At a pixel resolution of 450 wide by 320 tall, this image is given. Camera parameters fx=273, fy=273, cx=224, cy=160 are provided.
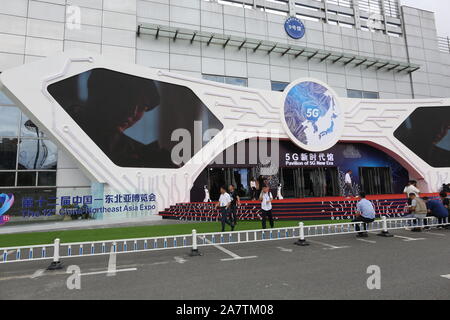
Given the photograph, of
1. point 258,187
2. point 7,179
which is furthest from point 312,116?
point 7,179

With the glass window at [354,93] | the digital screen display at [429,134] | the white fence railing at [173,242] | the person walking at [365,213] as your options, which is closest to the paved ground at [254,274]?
the white fence railing at [173,242]

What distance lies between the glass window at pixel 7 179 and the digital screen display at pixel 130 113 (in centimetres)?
836

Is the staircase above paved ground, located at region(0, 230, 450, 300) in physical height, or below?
above

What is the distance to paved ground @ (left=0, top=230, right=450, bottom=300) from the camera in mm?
4199

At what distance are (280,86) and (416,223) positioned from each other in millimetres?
18803

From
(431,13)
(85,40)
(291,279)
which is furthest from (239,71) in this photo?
(431,13)

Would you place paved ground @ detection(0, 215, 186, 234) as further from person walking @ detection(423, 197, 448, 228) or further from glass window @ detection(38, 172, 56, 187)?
person walking @ detection(423, 197, 448, 228)

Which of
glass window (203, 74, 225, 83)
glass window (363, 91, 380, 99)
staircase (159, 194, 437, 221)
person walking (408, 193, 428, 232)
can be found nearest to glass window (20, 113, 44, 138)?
staircase (159, 194, 437, 221)

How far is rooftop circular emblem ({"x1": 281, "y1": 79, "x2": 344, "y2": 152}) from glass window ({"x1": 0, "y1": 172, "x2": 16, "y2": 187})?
64.7 ft

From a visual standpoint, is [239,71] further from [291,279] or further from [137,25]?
[291,279]

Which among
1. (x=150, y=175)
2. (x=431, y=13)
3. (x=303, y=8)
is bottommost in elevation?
(x=150, y=175)

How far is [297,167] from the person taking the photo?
2270 centimetres

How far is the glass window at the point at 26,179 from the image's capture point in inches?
734
